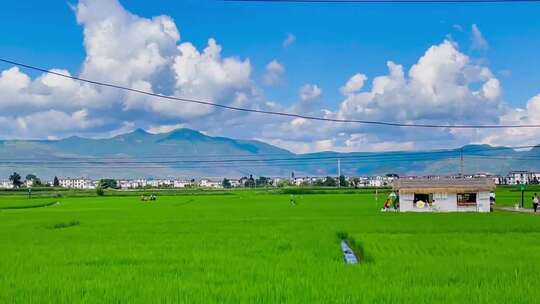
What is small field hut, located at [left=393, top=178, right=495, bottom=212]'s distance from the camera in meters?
34.7

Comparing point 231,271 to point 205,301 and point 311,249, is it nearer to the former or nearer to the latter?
point 205,301

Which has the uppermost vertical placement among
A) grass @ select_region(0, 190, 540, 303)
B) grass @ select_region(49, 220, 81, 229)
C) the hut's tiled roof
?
the hut's tiled roof

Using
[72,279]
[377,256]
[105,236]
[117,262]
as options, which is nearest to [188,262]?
[117,262]

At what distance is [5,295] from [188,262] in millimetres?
4163

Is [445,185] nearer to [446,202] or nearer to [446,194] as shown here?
[446,194]

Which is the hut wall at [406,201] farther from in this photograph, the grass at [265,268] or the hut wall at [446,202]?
the grass at [265,268]

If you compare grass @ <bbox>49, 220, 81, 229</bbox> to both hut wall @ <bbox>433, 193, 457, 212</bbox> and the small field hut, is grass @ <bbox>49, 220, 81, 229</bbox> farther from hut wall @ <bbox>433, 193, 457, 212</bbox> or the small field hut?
hut wall @ <bbox>433, 193, 457, 212</bbox>

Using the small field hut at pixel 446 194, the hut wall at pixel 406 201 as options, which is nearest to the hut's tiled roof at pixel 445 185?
the small field hut at pixel 446 194

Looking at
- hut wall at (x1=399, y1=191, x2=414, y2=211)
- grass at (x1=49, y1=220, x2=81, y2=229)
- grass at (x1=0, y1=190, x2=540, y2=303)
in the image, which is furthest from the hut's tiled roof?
grass at (x1=49, y1=220, x2=81, y2=229)

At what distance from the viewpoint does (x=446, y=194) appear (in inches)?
1385

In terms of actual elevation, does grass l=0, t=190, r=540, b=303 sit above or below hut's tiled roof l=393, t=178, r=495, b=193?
below

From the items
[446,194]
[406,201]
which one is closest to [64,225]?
[406,201]

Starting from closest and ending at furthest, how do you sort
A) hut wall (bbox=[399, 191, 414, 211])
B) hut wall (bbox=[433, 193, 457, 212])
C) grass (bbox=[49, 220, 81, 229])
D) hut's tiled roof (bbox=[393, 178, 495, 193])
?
1. grass (bbox=[49, 220, 81, 229])
2. hut's tiled roof (bbox=[393, 178, 495, 193])
3. hut wall (bbox=[433, 193, 457, 212])
4. hut wall (bbox=[399, 191, 414, 211])

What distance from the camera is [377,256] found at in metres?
13.2
